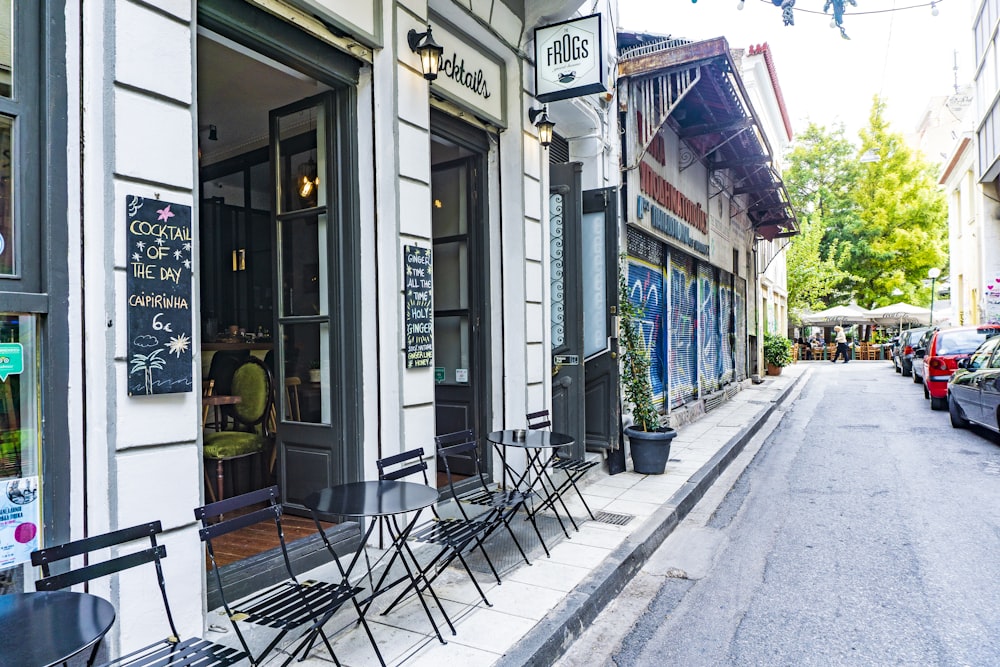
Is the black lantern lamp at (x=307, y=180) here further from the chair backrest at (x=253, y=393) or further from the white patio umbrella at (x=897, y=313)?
the white patio umbrella at (x=897, y=313)

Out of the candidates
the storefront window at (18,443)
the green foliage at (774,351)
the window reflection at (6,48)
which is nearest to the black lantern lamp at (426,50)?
the window reflection at (6,48)

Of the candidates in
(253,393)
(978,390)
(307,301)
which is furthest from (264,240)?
(978,390)

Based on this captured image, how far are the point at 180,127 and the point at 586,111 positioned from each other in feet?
18.2

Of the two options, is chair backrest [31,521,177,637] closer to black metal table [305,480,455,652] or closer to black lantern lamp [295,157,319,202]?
black metal table [305,480,455,652]

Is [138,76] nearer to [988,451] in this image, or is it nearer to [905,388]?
[988,451]

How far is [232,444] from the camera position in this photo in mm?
5238

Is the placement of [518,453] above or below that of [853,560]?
above

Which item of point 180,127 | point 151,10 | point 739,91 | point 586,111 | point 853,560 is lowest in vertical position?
point 853,560

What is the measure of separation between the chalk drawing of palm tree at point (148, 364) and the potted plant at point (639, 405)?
5241 mm

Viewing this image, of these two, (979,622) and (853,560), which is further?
(853,560)

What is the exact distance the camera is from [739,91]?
9.27 metres

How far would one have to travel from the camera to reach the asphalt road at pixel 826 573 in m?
3.43

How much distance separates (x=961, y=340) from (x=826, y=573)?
39.6 feet

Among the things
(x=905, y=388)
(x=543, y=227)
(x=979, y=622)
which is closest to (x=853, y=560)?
(x=979, y=622)
